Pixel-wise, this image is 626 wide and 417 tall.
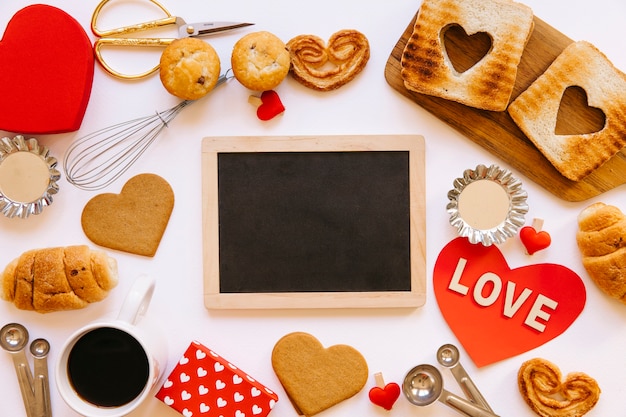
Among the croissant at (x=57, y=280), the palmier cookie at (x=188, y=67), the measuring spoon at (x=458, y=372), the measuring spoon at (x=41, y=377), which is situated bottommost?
the measuring spoon at (x=41, y=377)

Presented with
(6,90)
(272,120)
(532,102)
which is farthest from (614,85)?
(6,90)

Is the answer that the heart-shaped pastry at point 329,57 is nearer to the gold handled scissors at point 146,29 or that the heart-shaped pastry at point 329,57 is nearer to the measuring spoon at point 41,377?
the gold handled scissors at point 146,29

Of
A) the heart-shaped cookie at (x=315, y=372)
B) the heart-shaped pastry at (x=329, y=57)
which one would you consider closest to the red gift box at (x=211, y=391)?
the heart-shaped cookie at (x=315, y=372)

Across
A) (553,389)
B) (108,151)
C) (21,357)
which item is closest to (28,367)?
(21,357)

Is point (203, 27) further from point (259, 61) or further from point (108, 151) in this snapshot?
point (108, 151)

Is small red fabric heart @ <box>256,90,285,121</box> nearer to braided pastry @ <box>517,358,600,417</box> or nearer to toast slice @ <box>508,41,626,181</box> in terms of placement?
toast slice @ <box>508,41,626,181</box>

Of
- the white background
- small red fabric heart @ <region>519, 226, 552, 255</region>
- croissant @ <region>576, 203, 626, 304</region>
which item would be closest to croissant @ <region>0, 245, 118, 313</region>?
the white background
